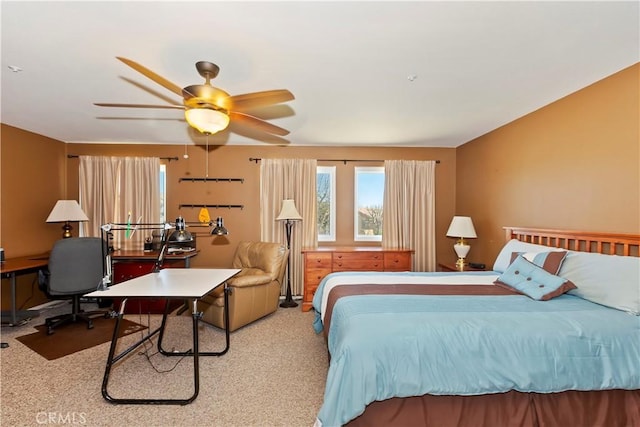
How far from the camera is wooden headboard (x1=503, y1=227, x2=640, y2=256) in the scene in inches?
86.5

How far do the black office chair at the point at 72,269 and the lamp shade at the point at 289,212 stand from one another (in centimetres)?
222

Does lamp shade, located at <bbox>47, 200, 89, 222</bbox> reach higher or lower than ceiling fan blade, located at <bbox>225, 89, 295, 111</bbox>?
lower

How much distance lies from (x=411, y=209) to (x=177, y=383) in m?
3.85

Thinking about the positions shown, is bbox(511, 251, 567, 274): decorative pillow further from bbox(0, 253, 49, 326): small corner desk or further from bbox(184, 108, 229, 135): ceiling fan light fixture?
bbox(0, 253, 49, 326): small corner desk

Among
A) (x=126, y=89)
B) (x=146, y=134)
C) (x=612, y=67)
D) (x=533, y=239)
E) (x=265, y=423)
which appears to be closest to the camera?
(x=265, y=423)

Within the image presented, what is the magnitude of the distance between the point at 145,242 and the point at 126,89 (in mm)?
2516

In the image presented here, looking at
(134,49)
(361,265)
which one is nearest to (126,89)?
(134,49)

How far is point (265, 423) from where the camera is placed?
1.94 m

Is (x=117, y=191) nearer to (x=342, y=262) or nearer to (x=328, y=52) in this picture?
(x=342, y=262)

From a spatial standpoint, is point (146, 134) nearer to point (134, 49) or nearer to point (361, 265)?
point (134, 49)

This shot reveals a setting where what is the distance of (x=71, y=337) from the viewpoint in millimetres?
3244

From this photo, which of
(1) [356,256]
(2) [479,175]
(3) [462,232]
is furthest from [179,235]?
(2) [479,175]

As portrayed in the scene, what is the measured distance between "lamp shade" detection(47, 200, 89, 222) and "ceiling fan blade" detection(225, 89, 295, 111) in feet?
11.8

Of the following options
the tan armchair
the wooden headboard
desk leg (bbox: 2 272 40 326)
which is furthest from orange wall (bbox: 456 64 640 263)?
desk leg (bbox: 2 272 40 326)
